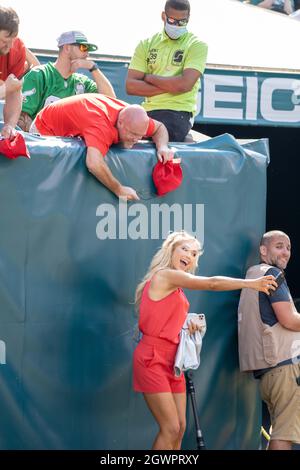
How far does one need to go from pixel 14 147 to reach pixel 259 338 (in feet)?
6.60

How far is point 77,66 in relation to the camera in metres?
7.77

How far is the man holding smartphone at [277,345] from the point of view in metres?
6.88

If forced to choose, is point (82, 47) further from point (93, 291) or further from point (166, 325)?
point (166, 325)

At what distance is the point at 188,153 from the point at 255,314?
113 centimetres

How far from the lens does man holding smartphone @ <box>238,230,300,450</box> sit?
22.6 ft

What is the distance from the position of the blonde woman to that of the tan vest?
66 cm

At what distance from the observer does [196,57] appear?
7762mm

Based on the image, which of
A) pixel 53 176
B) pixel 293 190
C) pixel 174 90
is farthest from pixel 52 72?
pixel 293 190

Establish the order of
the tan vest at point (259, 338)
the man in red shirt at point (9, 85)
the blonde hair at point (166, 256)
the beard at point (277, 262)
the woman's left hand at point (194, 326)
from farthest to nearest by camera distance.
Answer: the beard at point (277, 262) → the tan vest at point (259, 338) → the woman's left hand at point (194, 326) → the blonde hair at point (166, 256) → the man in red shirt at point (9, 85)

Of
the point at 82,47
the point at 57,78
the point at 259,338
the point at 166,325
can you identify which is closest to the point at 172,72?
the point at 82,47

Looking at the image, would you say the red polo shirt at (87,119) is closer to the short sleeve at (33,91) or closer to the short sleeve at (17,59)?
the short sleeve at (17,59)

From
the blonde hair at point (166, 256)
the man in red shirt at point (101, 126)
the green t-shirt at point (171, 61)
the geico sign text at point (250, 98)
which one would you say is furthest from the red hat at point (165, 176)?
the geico sign text at point (250, 98)

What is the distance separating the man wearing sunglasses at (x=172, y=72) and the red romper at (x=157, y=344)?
1.70 metres

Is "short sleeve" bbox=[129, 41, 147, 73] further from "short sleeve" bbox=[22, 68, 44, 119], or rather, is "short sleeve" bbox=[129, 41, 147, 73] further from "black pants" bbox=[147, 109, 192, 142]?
"short sleeve" bbox=[22, 68, 44, 119]
